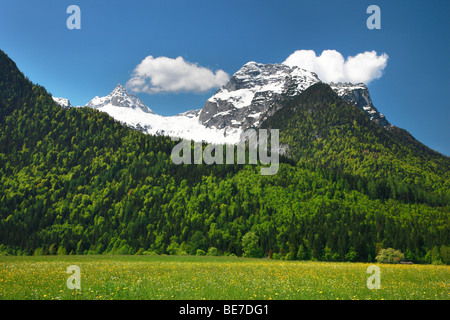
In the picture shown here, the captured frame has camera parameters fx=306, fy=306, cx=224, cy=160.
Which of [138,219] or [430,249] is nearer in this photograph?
[430,249]

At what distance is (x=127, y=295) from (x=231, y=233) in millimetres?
133495

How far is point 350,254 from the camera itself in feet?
404

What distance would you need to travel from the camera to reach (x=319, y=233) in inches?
5369

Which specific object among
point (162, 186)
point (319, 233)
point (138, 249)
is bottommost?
point (138, 249)

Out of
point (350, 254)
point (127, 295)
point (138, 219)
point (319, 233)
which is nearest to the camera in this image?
point (127, 295)

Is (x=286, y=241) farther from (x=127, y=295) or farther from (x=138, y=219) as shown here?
(x=127, y=295)

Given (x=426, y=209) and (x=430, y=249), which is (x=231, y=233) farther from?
(x=426, y=209)

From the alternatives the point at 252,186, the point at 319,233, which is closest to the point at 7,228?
the point at 252,186

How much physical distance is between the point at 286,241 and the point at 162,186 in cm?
9043

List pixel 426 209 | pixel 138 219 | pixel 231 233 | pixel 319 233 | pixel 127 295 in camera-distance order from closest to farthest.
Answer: pixel 127 295 → pixel 319 233 → pixel 231 233 → pixel 138 219 → pixel 426 209
